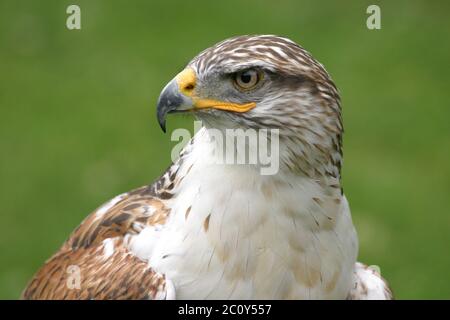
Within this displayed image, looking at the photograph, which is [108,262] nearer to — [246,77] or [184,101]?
[184,101]

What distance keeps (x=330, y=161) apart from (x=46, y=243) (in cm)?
426

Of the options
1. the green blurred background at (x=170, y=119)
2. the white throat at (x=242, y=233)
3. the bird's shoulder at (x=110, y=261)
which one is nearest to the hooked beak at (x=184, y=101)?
the white throat at (x=242, y=233)

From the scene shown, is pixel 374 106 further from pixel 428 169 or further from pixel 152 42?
pixel 152 42

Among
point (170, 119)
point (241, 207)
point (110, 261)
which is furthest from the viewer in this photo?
point (170, 119)

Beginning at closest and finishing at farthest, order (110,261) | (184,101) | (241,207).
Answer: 1. (184,101)
2. (241,207)
3. (110,261)

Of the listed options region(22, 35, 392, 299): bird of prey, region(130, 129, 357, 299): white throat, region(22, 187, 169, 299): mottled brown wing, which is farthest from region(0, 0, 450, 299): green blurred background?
region(130, 129, 357, 299): white throat

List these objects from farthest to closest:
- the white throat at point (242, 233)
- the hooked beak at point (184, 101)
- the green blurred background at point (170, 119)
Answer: the green blurred background at point (170, 119)
the white throat at point (242, 233)
the hooked beak at point (184, 101)

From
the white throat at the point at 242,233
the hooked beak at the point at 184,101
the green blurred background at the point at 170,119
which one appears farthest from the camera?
the green blurred background at the point at 170,119

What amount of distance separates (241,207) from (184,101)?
1.79 ft

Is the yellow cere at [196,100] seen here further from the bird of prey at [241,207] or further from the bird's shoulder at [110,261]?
the bird's shoulder at [110,261]

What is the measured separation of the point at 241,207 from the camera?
13.3 feet

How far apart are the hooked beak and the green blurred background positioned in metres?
3.66

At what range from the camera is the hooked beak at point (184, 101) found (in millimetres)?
3844

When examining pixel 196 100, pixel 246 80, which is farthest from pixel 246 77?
pixel 196 100
